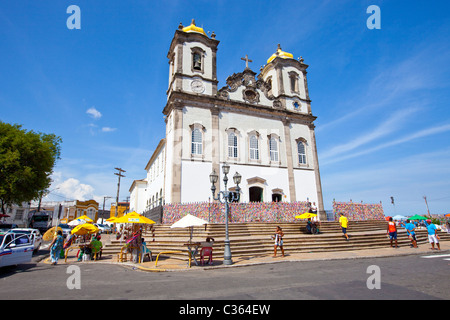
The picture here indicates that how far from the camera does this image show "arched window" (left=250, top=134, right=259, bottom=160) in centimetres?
2393

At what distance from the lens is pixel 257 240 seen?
13977 mm

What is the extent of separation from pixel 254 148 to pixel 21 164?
63.7ft

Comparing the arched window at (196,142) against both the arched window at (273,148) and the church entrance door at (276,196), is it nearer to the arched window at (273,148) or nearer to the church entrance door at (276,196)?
the arched window at (273,148)

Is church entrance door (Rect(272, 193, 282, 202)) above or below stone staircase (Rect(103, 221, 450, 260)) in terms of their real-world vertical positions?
above

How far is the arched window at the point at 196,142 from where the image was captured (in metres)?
22.0

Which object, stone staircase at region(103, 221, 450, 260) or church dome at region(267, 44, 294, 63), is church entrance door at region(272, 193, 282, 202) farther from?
church dome at region(267, 44, 294, 63)

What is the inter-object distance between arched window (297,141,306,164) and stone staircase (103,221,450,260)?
8.50 metres

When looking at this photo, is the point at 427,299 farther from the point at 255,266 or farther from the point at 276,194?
the point at 276,194

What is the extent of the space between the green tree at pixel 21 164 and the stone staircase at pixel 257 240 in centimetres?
1036

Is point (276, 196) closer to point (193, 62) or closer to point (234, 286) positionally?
point (193, 62)

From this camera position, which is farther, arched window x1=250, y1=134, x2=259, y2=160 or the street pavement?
arched window x1=250, y1=134, x2=259, y2=160

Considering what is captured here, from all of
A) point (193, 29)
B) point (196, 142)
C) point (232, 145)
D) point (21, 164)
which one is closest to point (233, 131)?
point (232, 145)

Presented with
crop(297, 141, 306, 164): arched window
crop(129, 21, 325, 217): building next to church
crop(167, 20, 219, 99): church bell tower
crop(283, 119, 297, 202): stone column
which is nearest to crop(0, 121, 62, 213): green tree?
crop(129, 21, 325, 217): building next to church
